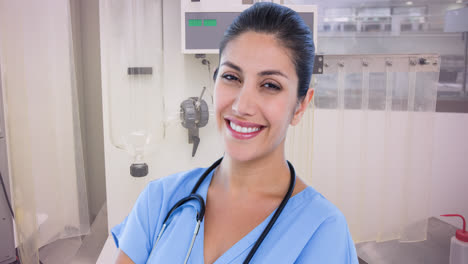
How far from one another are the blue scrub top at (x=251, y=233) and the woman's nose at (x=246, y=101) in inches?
9.1

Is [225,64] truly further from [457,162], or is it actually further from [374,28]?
[457,162]

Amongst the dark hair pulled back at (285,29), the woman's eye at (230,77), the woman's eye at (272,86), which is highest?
the dark hair pulled back at (285,29)

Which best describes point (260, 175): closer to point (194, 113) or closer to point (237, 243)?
point (237, 243)

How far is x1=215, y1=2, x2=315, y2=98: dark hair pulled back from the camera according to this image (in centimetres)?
79

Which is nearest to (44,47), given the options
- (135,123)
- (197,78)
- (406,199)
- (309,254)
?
(135,123)

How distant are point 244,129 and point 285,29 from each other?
0.75ft

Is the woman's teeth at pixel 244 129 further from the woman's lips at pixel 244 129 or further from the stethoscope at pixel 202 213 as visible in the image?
the stethoscope at pixel 202 213

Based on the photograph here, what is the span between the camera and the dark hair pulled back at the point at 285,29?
79cm

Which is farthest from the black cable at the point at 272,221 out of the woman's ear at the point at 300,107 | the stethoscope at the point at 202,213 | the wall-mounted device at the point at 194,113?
the wall-mounted device at the point at 194,113

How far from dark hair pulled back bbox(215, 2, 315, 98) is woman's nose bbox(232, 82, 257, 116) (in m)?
0.12

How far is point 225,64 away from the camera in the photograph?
816mm

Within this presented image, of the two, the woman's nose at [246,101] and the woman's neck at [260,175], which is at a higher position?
the woman's nose at [246,101]

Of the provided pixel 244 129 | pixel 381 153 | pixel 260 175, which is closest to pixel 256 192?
pixel 260 175

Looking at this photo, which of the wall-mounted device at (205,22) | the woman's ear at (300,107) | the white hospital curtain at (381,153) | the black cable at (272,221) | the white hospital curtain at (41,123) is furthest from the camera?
the white hospital curtain at (381,153)
